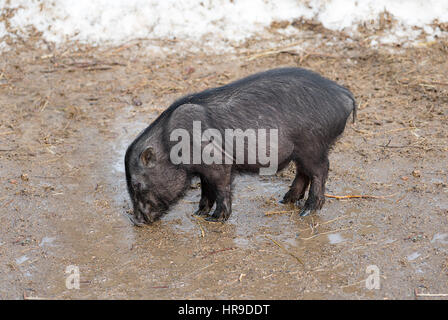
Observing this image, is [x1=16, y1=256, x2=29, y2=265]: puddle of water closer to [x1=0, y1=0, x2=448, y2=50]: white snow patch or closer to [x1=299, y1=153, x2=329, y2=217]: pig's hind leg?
[x1=299, y1=153, x2=329, y2=217]: pig's hind leg

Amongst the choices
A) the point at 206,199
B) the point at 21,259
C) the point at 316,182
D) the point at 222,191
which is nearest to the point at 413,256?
the point at 316,182

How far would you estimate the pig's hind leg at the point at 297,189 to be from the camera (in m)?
5.99

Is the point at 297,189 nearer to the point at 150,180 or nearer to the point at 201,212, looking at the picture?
the point at 201,212

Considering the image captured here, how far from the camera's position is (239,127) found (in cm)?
549

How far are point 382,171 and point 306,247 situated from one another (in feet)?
5.77

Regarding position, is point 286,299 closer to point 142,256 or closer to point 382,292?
point 382,292

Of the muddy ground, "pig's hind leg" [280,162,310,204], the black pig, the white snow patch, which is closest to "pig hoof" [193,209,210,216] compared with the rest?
→ the muddy ground

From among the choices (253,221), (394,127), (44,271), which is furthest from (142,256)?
(394,127)

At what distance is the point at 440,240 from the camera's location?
5.14m

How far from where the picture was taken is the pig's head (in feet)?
18.2

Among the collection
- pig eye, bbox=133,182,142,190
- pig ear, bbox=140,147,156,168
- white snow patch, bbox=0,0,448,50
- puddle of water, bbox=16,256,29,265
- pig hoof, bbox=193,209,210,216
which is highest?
white snow patch, bbox=0,0,448,50

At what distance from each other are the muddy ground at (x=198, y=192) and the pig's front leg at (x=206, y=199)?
13cm

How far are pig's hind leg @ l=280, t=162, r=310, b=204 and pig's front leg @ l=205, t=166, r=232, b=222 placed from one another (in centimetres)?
72

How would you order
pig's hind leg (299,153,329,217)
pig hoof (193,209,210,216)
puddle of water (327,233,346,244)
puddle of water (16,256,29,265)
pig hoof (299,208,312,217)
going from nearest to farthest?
1. puddle of water (16,256,29,265)
2. puddle of water (327,233,346,244)
3. pig's hind leg (299,153,329,217)
4. pig hoof (299,208,312,217)
5. pig hoof (193,209,210,216)
